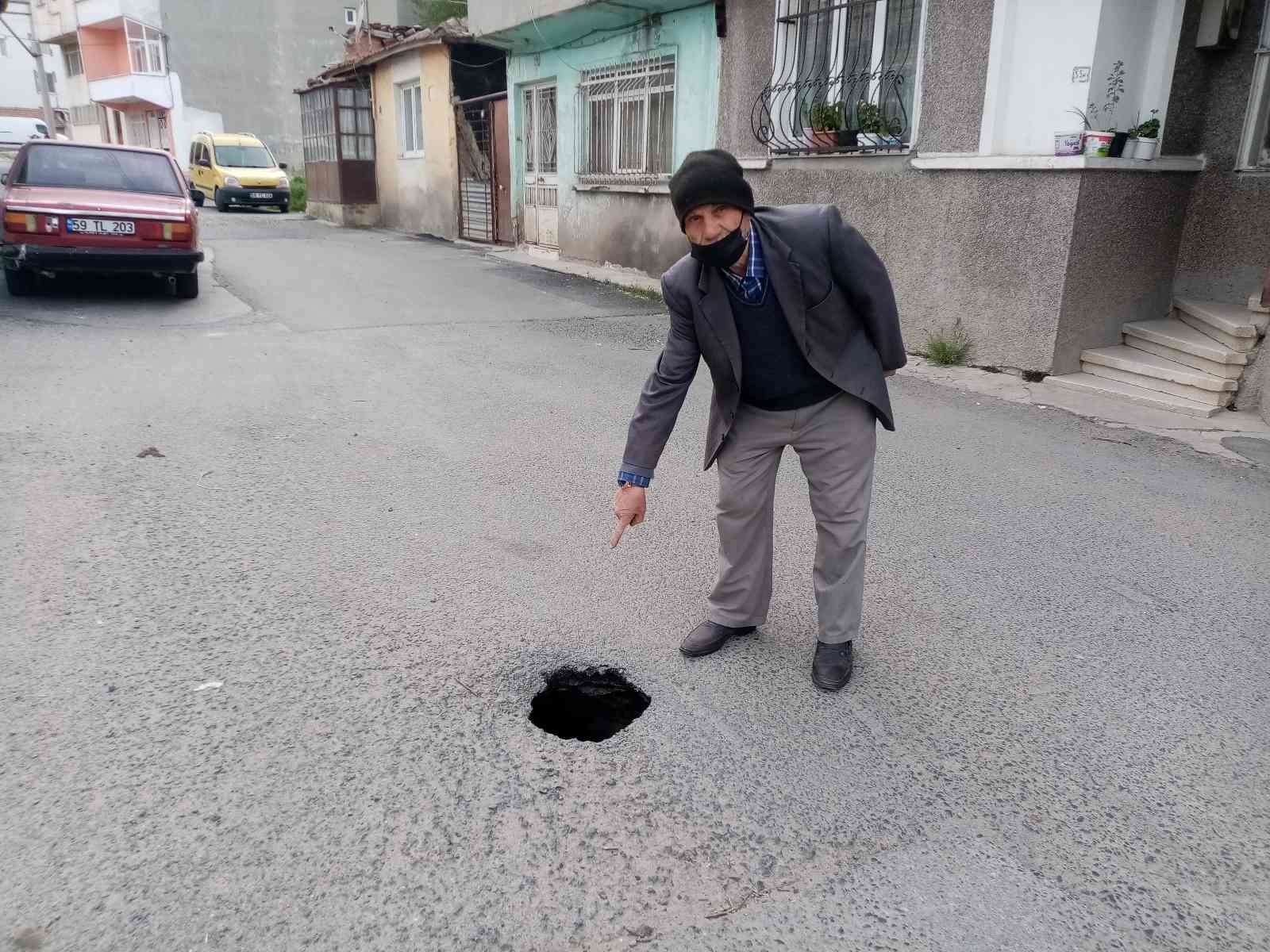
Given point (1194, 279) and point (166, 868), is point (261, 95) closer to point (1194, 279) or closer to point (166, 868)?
point (1194, 279)

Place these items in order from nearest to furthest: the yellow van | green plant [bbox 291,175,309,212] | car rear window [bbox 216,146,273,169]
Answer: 1. the yellow van
2. car rear window [bbox 216,146,273,169]
3. green plant [bbox 291,175,309,212]

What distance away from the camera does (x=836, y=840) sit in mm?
2406

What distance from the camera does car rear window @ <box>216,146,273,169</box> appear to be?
1053 inches

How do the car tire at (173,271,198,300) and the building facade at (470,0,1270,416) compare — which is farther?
the car tire at (173,271,198,300)

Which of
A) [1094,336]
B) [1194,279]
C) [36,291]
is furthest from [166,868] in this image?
[36,291]

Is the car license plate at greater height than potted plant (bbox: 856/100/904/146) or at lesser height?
lesser

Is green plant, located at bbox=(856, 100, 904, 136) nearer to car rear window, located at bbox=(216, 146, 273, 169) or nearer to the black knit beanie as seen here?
the black knit beanie

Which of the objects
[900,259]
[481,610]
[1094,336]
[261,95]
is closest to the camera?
[481,610]

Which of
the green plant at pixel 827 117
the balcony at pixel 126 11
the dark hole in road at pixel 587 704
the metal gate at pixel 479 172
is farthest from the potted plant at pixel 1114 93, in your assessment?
the balcony at pixel 126 11

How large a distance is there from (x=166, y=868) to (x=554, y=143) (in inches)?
595

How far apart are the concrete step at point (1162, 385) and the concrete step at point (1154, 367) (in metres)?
0.01

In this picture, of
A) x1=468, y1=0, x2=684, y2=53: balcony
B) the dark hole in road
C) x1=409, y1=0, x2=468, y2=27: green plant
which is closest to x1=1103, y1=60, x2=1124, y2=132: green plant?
x1=468, y1=0, x2=684, y2=53: balcony

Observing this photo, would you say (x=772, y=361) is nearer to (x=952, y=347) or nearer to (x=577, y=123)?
(x=952, y=347)

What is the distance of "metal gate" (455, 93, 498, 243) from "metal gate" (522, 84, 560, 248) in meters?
1.22
